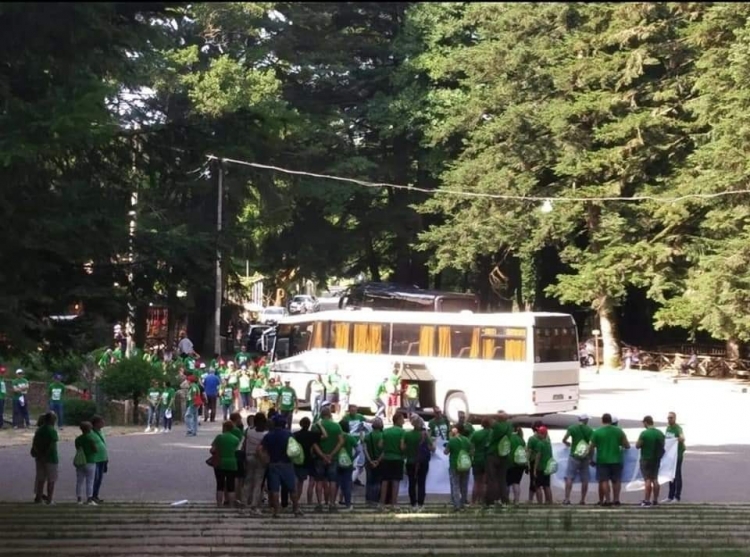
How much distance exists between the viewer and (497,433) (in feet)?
57.5

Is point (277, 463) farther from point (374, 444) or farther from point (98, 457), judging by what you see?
point (98, 457)

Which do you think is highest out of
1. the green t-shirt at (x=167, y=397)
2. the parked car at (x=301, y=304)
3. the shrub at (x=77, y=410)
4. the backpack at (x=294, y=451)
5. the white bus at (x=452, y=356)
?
the parked car at (x=301, y=304)

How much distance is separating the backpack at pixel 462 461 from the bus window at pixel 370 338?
16.9 meters

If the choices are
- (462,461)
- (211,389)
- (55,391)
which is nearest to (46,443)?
(462,461)

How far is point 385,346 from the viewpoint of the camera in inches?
1341

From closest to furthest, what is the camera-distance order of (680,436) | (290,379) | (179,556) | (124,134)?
(179,556), (124,134), (680,436), (290,379)

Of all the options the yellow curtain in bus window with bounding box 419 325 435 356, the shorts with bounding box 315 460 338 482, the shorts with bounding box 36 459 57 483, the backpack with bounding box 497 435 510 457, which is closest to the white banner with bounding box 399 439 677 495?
the backpack with bounding box 497 435 510 457

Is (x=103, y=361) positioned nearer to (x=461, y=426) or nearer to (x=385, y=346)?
(x=385, y=346)

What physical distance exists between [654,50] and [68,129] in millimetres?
43683

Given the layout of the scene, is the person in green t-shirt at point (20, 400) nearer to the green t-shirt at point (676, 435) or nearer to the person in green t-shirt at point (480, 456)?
the person in green t-shirt at point (480, 456)

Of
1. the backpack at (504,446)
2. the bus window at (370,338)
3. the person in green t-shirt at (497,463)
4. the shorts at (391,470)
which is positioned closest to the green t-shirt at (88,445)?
the shorts at (391,470)

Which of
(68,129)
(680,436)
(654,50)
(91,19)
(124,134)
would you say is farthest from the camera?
(654,50)

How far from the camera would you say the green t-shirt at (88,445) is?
17.5m

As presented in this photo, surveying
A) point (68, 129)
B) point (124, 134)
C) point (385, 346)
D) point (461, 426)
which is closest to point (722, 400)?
point (385, 346)
